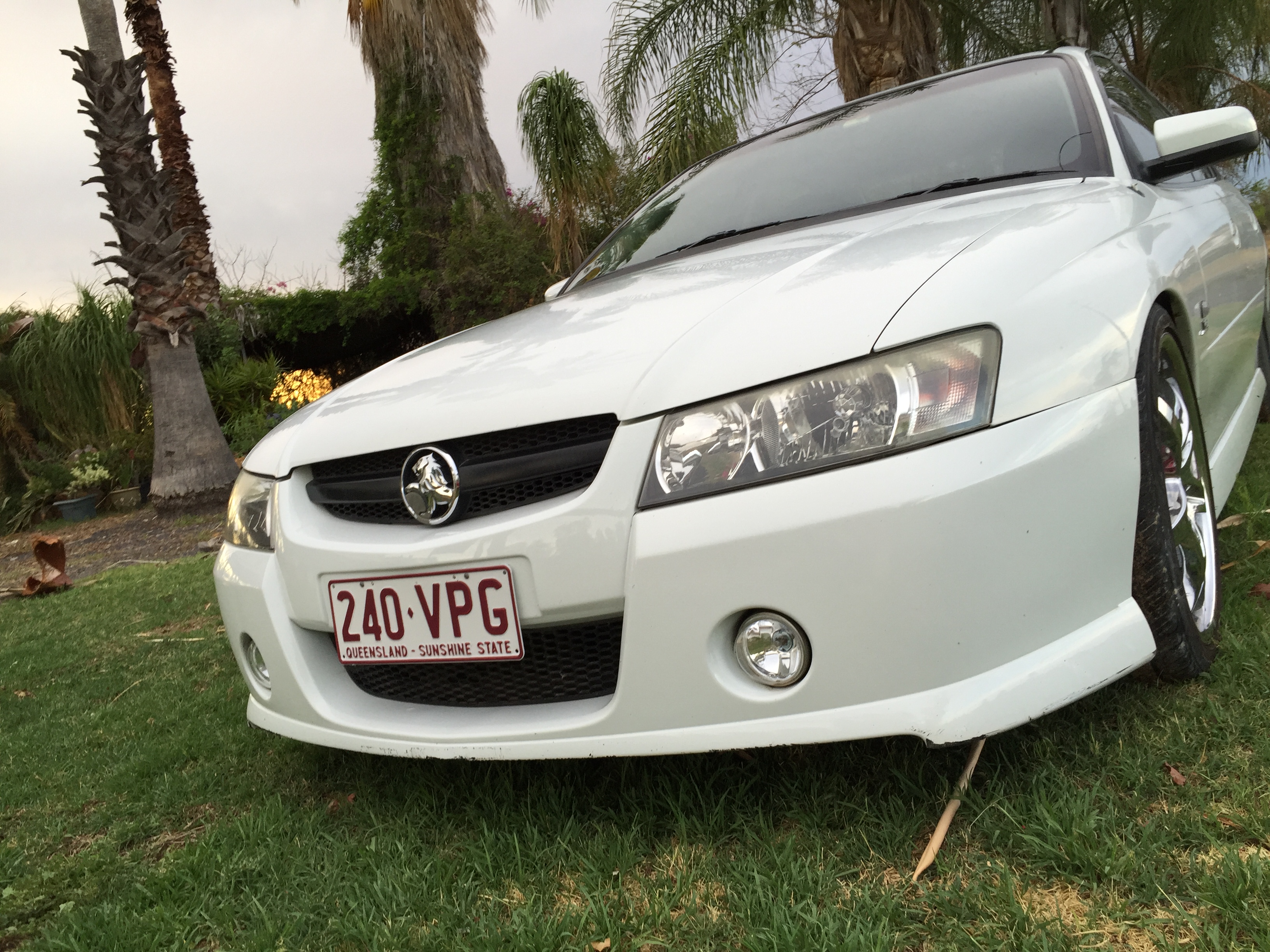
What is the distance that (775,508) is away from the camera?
4.75 ft

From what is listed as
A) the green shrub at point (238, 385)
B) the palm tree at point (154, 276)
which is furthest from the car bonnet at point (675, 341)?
the green shrub at point (238, 385)

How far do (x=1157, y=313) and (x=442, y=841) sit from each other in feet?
5.36

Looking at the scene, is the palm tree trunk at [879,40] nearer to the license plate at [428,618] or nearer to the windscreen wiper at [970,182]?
the windscreen wiper at [970,182]

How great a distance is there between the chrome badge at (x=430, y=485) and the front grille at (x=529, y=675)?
0.83 feet

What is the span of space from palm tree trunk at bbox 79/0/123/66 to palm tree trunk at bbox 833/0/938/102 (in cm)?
631

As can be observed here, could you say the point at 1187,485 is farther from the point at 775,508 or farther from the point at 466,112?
the point at 466,112

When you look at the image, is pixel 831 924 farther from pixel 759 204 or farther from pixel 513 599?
pixel 759 204

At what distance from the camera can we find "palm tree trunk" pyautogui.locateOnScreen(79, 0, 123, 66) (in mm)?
8953

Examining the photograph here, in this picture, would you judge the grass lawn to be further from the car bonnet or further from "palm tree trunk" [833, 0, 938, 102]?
"palm tree trunk" [833, 0, 938, 102]

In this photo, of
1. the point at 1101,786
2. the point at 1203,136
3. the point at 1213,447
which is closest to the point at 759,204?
the point at 1203,136

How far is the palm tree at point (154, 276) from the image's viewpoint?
901cm

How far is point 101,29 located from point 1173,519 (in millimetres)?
9978

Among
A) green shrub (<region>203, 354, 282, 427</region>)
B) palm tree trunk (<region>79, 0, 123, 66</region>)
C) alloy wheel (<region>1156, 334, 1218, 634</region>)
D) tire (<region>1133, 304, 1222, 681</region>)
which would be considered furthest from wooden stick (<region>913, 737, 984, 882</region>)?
green shrub (<region>203, 354, 282, 427</region>)

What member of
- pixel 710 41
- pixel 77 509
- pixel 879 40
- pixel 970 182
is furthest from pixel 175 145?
pixel 970 182
